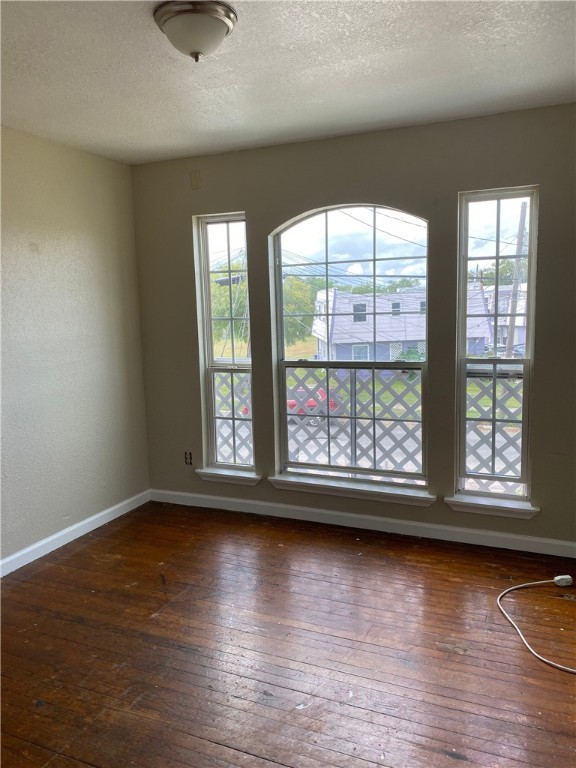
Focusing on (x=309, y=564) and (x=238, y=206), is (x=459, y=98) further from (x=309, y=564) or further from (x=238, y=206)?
(x=309, y=564)

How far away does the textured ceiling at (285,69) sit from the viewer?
193cm

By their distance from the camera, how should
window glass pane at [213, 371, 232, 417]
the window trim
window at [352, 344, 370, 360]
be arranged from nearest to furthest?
the window trim
window at [352, 344, 370, 360]
window glass pane at [213, 371, 232, 417]

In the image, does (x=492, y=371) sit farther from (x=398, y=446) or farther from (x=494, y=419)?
(x=398, y=446)

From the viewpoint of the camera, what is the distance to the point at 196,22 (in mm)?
1870

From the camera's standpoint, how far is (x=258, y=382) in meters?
3.80

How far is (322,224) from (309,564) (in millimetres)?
2183

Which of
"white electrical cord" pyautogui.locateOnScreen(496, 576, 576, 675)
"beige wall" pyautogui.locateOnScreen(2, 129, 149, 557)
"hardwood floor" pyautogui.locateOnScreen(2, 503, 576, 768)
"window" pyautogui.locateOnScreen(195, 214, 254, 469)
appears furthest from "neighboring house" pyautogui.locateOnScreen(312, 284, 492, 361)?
"beige wall" pyautogui.locateOnScreen(2, 129, 149, 557)

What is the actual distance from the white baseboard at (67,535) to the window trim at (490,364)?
2.33m

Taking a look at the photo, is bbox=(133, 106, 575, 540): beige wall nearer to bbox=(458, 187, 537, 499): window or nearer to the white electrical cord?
bbox=(458, 187, 537, 499): window

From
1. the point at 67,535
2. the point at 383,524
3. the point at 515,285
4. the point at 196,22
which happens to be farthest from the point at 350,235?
the point at 67,535

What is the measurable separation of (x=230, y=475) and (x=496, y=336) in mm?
2066

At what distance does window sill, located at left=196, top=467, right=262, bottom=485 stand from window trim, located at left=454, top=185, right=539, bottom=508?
1.38 meters

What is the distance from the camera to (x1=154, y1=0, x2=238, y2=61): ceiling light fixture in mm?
1843

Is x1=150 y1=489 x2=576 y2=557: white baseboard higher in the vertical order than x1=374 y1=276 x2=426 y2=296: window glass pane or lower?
lower
